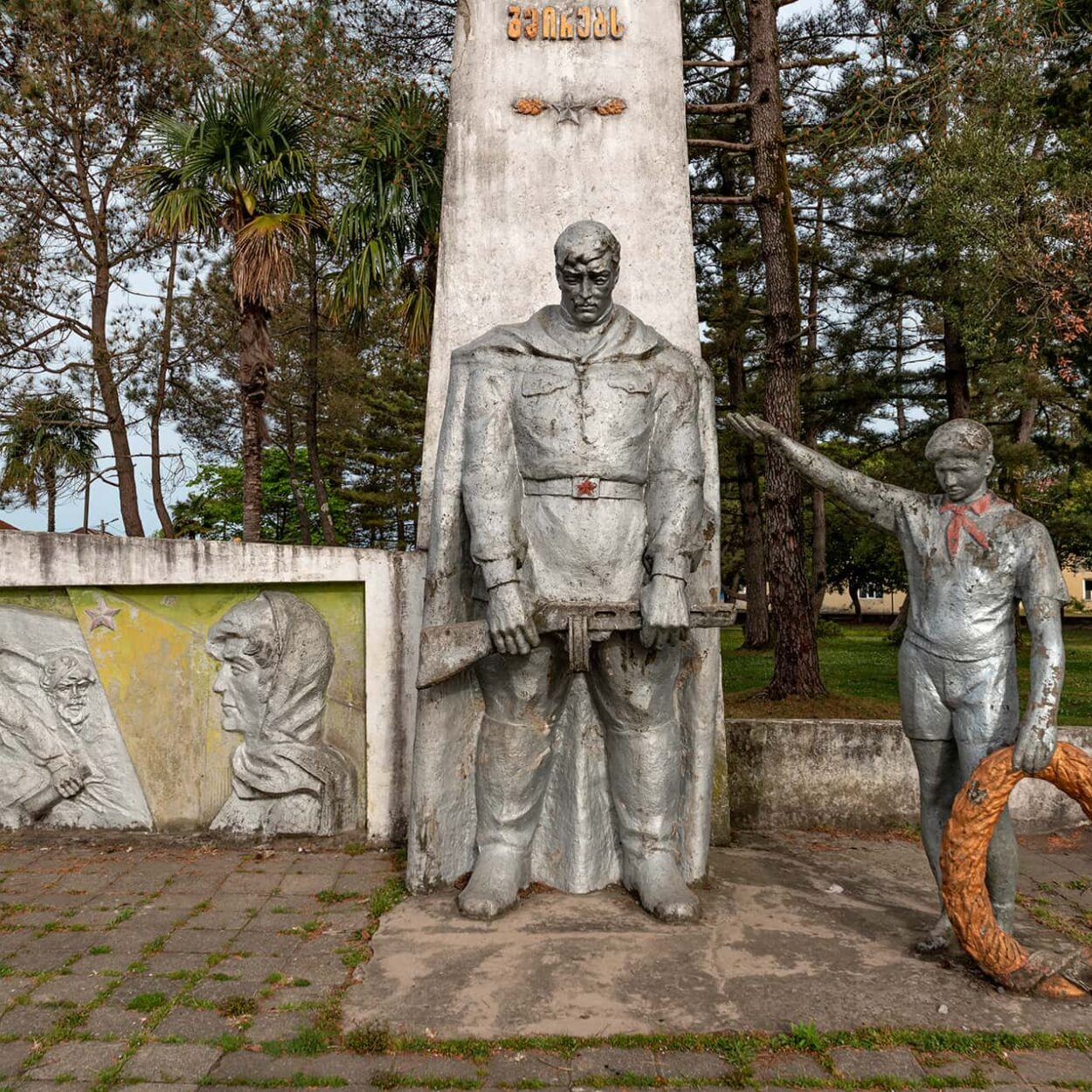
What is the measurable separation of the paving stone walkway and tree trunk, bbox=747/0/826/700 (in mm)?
5773

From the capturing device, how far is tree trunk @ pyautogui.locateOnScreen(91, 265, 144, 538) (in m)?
18.2

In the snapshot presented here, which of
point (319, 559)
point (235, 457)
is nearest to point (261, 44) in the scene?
point (235, 457)

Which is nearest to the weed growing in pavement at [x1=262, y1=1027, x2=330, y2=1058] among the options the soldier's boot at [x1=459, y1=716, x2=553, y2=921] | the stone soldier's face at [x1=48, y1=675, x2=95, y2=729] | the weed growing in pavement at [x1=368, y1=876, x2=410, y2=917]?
the weed growing in pavement at [x1=368, y1=876, x2=410, y2=917]

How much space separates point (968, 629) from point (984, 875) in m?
0.86

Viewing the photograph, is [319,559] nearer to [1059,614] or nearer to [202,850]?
[202,850]

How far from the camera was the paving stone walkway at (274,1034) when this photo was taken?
281 cm

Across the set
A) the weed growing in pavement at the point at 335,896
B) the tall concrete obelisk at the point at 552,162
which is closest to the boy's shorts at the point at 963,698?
the tall concrete obelisk at the point at 552,162

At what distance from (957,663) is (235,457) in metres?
23.0

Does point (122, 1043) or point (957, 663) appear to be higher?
point (957, 663)

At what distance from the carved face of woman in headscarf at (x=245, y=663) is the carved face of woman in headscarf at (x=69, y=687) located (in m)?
0.75

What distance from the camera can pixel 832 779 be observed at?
18.6 ft

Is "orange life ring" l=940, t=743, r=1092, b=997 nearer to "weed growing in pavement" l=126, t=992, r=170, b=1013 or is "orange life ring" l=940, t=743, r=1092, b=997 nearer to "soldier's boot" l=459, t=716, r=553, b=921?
"soldier's boot" l=459, t=716, r=553, b=921

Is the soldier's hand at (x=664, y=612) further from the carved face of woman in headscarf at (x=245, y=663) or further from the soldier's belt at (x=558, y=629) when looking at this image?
the carved face of woman in headscarf at (x=245, y=663)

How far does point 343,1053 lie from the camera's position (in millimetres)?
2951
